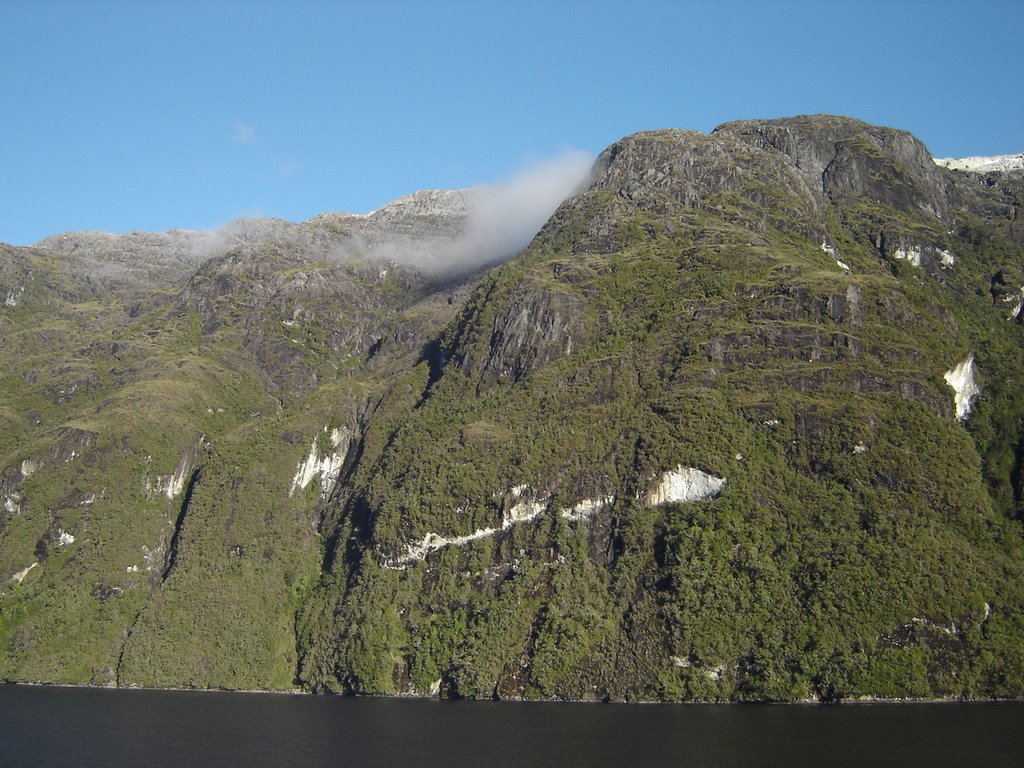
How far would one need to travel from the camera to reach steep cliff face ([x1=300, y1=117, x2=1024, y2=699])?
138500 mm

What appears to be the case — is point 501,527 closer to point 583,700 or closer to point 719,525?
point 583,700

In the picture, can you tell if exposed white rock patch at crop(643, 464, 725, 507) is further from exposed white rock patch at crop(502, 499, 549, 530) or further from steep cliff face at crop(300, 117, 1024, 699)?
exposed white rock patch at crop(502, 499, 549, 530)

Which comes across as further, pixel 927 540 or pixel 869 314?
pixel 869 314

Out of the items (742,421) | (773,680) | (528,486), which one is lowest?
(773,680)

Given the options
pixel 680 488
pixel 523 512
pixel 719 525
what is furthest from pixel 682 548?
pixel 523 512

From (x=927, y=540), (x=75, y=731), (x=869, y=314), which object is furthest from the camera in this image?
(x=869, y=314)

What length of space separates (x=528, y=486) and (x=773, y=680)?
2183 inches

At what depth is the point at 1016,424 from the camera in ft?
587

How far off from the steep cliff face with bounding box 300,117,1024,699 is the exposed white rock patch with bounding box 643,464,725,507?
376 mm

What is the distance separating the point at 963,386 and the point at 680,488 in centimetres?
6486

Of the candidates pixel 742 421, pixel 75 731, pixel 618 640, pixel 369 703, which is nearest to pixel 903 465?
pixel 742 421

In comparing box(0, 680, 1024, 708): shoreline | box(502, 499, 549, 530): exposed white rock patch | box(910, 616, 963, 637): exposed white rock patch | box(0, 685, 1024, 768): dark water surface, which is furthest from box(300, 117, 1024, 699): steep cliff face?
box(0, 685, 1024, 768): dark water surface

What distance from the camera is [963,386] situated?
7283 inches

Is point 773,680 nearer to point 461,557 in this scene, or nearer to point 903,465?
point 903,465
